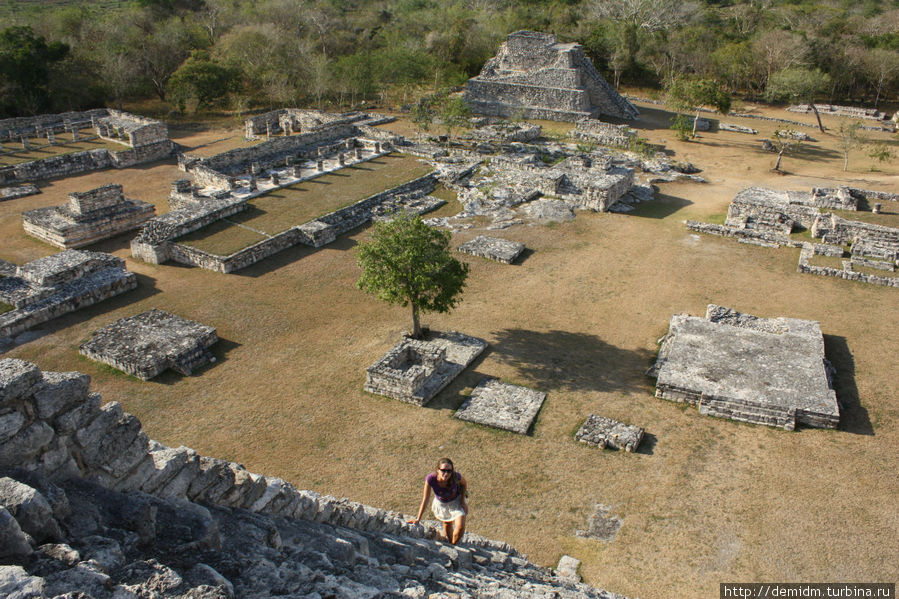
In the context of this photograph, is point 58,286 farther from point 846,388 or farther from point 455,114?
point 455,114

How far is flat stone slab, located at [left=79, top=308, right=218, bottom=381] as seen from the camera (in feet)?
52.2

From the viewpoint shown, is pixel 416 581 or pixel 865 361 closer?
pixel 416 581

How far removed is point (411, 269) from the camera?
1658 cm

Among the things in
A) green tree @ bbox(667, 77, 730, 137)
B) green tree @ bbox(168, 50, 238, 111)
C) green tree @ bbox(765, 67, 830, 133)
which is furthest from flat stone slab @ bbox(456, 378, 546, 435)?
green tree @ bbox(765, 67, 830, 133)

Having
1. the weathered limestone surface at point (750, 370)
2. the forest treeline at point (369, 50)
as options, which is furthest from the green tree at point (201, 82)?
the weathered limestone surface at point (750, 370)

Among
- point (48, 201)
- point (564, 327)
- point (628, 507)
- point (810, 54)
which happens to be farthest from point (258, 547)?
point (810, 54)

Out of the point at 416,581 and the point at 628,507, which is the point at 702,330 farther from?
the point at 416,581

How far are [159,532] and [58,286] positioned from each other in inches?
667

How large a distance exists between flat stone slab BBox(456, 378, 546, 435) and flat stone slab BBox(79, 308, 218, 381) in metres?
7.35

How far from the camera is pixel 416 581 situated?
6594 mm

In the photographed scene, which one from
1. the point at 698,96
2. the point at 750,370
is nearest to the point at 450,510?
the point at 750,370

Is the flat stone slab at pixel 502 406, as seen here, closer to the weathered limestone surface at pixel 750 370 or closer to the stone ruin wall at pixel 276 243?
the weathered limestone surface at pixel 750 370

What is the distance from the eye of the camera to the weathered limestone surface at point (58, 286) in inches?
706

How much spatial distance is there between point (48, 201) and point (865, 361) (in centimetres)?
3216
